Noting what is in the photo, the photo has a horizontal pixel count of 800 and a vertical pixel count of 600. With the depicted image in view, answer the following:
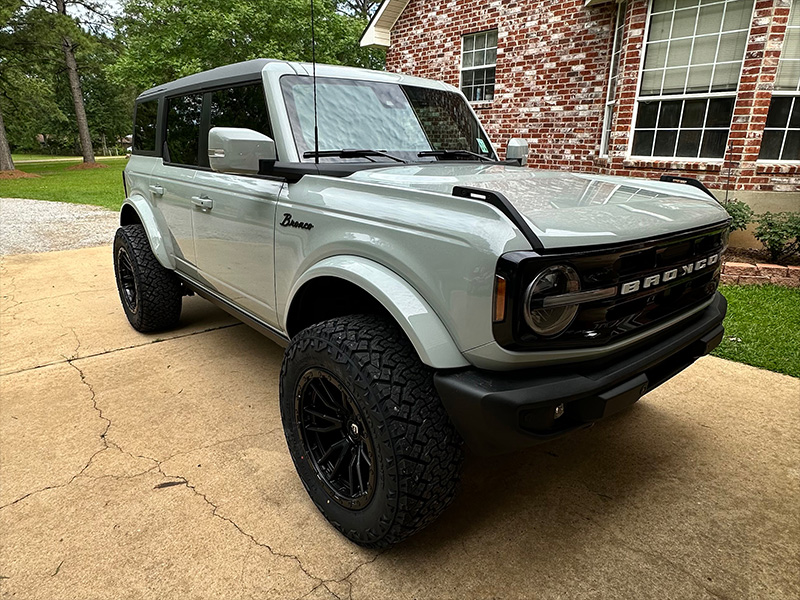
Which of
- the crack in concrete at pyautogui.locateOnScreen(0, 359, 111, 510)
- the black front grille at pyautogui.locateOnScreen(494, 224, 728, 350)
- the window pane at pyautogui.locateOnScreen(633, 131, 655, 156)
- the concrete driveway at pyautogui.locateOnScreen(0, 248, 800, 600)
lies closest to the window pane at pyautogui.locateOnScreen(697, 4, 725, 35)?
the window pane at pyautogui.locateOnScreen(633, 131, 655, 156)

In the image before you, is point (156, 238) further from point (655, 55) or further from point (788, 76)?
point (788, 76)

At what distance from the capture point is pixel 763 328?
165 inches

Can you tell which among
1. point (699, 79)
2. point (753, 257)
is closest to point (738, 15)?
point (699, 79)

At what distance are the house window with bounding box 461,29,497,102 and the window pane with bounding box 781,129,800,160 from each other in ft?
15.5

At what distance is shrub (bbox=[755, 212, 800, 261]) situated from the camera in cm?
547

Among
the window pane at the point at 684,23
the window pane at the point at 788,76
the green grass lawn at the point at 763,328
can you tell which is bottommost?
the green grass lawn at the point at 763,328

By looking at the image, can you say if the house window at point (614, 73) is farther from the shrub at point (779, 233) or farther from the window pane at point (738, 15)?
the shrub at point (779, 233)

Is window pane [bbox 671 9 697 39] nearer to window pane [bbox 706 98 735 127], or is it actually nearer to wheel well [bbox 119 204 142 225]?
window pane [bbox 706 98 735 127]

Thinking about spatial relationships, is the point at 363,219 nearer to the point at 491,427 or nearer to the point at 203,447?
the point at 491,427

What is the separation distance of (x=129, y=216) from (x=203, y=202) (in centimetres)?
180

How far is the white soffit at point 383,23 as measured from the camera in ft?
33.4

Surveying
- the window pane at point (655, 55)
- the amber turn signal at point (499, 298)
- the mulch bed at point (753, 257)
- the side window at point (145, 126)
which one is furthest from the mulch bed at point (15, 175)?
the amber turn signal at point (499, 298)

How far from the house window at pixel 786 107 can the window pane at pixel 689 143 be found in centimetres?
72

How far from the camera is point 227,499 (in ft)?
7.25
